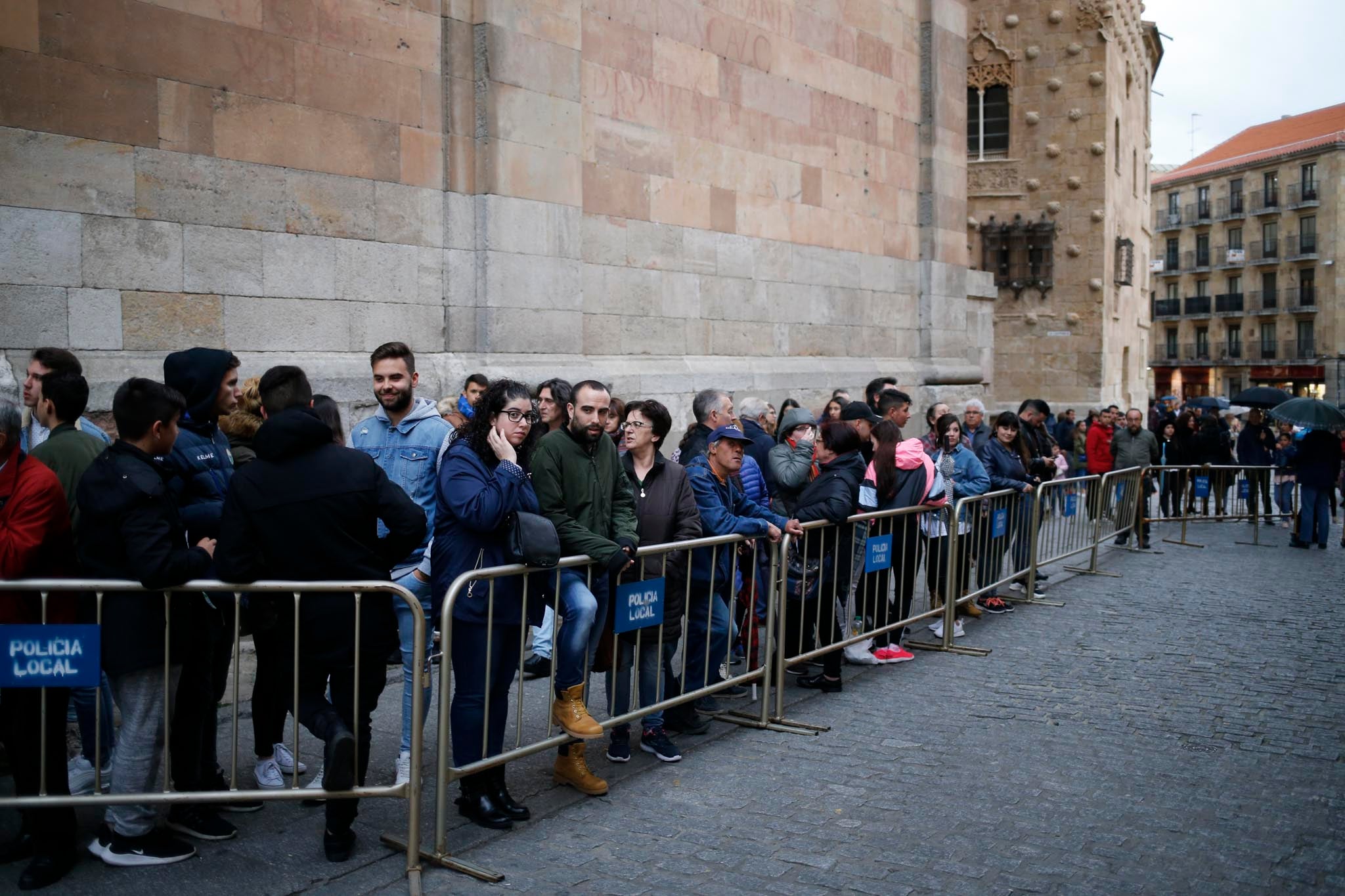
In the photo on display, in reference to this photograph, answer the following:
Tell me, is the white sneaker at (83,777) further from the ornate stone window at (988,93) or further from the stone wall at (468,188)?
the ornate stone window at (988,93)

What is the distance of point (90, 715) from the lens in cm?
509

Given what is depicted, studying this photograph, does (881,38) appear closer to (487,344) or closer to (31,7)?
(487,344)

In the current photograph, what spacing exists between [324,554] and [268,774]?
4.39ft

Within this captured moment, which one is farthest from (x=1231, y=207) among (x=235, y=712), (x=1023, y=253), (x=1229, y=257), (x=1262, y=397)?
(x=235, y=712)

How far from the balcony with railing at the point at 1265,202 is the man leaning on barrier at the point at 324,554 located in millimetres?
62959

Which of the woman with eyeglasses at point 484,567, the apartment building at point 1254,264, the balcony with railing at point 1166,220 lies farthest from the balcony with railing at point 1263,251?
the woman with eyeglasses at point 484,567

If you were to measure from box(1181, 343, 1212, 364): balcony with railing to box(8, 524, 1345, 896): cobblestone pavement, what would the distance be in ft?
200

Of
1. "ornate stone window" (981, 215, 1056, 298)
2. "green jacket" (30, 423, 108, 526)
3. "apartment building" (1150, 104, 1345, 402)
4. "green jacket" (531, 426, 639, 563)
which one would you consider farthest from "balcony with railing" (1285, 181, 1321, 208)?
"green jacket" (30, 423, 108, 526)

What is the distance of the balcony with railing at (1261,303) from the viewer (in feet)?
195

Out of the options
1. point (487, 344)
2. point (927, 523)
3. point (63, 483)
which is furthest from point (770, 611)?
point (487, 344)

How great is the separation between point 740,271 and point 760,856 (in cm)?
895

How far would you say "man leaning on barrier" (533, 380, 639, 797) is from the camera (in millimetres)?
5359

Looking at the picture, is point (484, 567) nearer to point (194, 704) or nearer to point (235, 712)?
point (235, 712)

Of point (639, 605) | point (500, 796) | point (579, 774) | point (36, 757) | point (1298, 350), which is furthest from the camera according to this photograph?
point (1298, 350)
